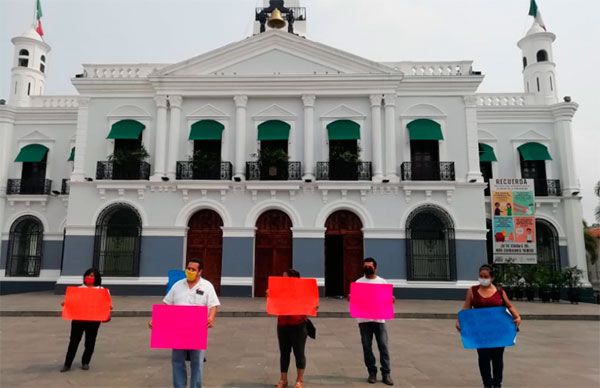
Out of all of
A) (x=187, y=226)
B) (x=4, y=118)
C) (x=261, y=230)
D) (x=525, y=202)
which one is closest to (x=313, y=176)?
(x=261, y=230)

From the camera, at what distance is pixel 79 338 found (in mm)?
6527

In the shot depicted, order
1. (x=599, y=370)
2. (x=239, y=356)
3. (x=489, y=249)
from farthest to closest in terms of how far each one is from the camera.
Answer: (x=489, y=249) < (x=239, y=356) < (x=599, y=370)

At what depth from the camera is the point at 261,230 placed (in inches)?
695

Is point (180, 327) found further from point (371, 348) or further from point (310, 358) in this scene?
point (310, 358)

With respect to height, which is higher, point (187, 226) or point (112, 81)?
point (112, 81)

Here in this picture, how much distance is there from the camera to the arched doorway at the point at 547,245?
1984cm

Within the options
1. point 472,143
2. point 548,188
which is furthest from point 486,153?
point 548,188

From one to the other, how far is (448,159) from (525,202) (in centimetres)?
372

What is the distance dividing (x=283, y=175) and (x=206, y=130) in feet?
12.4

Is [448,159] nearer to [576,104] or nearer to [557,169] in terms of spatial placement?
[557,169]

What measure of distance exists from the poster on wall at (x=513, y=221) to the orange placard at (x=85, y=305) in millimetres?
15539

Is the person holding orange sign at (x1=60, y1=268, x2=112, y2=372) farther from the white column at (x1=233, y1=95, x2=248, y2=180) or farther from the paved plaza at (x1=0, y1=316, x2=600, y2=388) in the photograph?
the white column at (x1=233, y1=95, x2=248, y2=180)

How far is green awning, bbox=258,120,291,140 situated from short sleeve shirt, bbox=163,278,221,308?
1317 cm

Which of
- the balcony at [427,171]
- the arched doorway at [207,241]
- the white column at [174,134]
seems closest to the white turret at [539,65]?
the balcony at [427,171]
